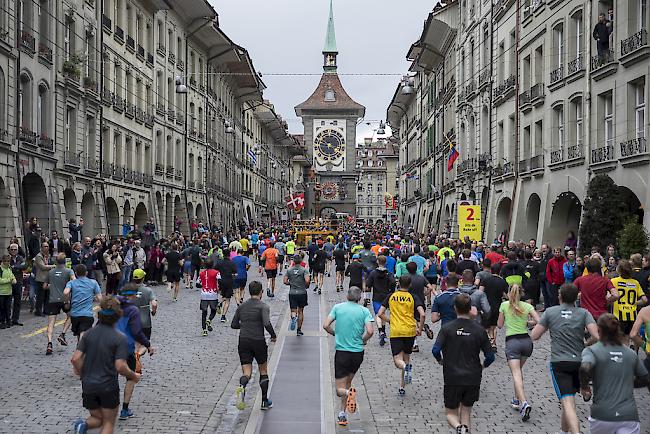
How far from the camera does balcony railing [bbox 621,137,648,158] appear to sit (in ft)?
68.9

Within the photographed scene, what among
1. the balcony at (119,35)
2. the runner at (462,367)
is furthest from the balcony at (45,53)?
the runner at (462,367)

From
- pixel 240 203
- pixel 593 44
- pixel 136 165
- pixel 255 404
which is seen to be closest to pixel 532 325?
pixel 255 404

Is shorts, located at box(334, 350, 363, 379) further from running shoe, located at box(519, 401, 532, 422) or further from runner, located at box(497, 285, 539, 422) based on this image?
running shoe, located at box(519, 401, 532, 422)

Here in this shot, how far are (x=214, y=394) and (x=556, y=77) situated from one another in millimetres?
20603

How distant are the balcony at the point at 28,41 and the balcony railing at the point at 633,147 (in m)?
18.2

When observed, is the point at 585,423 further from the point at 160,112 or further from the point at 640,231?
the point at 160,112

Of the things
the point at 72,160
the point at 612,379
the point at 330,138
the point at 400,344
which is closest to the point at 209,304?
the point at 400,344

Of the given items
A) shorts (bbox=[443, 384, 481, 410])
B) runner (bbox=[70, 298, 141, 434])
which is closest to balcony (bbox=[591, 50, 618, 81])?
shorts (bbox=[443, 384, 481, 410])

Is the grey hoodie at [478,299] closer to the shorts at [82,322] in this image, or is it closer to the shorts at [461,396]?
the shorts at [461,396]

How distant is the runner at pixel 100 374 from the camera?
7680 mm

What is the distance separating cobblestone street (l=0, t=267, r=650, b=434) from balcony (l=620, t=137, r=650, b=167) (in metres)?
7.20

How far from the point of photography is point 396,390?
37.3 ft

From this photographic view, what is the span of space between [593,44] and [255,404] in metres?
18.1

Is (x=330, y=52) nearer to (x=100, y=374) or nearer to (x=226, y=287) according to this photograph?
(x=226, y=287)
